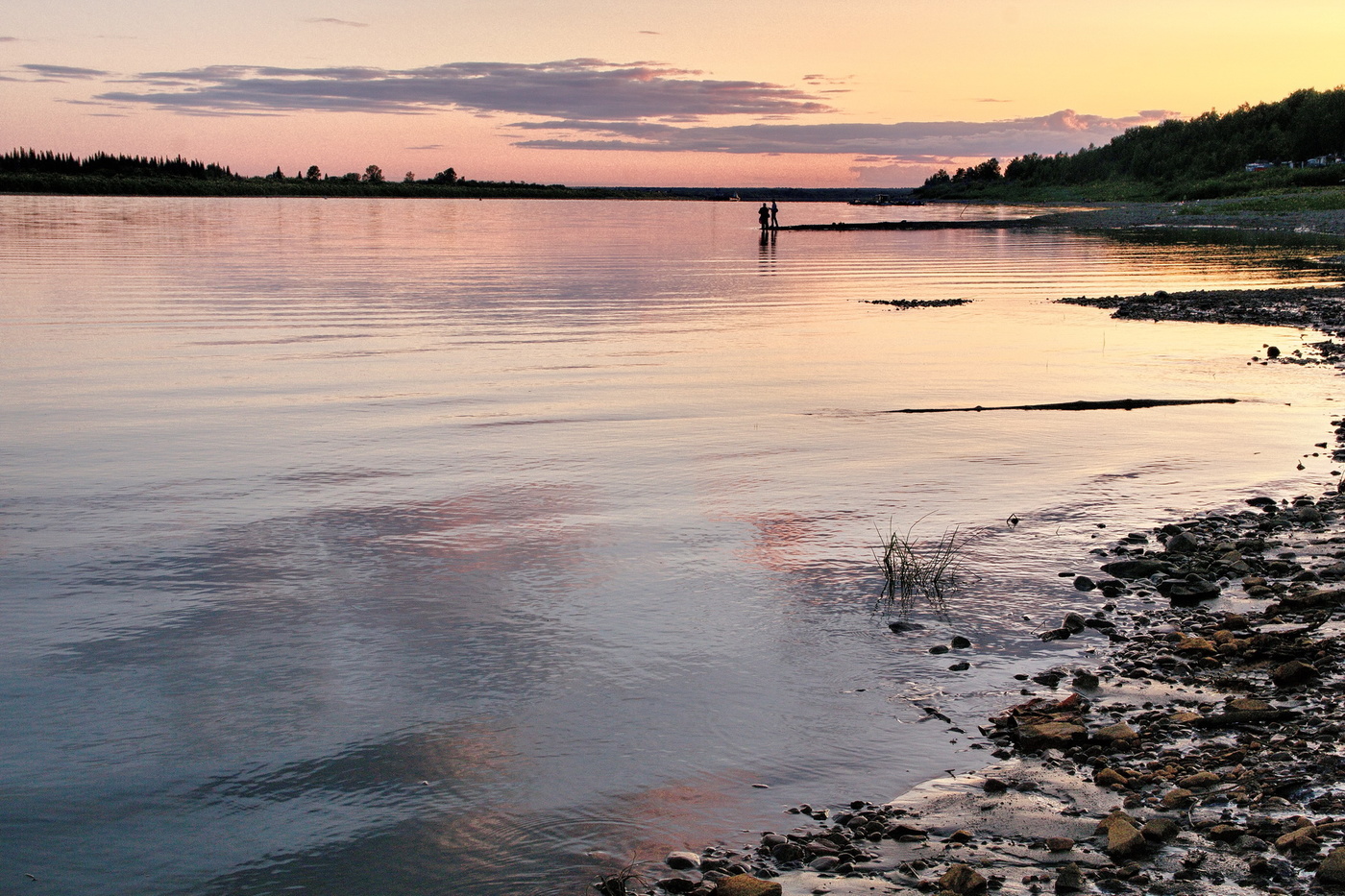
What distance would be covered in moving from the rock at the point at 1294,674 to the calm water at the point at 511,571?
1485mm

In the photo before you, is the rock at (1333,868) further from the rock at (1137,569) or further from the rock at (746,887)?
the rock at (1137,569)

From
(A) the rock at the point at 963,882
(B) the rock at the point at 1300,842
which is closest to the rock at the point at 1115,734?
(B) the rock at the point at 1300,842

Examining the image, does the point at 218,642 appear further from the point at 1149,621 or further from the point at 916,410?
the point at 916,410

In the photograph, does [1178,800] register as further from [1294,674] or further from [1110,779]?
[1294,674]

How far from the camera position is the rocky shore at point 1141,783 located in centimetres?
507

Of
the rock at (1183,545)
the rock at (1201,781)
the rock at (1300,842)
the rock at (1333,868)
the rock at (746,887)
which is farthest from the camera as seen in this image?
the rock at (1183,545)

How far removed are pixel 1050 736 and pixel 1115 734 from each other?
1.24ft

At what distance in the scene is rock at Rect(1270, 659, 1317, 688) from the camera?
7.02 m

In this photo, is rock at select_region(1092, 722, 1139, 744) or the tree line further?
the tree line

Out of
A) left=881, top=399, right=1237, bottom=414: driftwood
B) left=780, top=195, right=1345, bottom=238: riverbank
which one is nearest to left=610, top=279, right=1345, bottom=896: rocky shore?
left=881, top=399, right=1237, bottom=414: driftwood

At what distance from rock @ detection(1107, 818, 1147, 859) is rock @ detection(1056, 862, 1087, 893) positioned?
0.91ft

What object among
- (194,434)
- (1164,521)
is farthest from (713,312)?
(1164,521)

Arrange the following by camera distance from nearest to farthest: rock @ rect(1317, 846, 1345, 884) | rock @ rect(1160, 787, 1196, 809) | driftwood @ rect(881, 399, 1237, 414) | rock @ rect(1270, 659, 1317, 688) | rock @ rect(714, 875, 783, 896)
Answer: rock @ rect(1317, 846, 1345, 884), rock @ rect(714, 875, 783, 896), rock @ rect(1160, 787, 1196, 809), rock @ rect(1270, 659, 1317, 688), driftwood @ rect(881, 399, 1237, 414)

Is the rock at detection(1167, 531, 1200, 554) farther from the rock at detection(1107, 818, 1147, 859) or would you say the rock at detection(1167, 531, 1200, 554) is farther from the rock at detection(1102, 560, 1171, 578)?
the rock at detection(1107, 818, 1147, 859)
